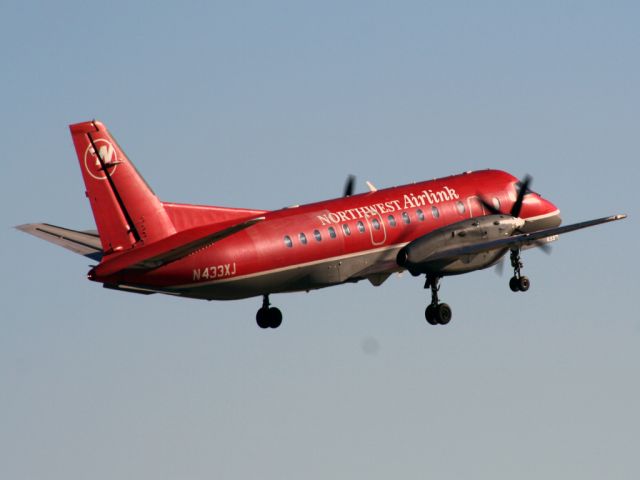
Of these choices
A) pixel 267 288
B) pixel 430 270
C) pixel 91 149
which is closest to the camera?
pixel 91 149

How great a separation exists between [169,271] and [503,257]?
14.0m

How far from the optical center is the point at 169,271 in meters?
50.5

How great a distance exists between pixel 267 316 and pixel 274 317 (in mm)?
253

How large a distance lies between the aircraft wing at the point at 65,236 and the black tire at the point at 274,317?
6.56m

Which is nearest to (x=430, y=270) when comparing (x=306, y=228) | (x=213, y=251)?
(x=306, y=228)

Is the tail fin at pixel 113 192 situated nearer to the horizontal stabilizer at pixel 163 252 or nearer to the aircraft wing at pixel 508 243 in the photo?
the horizontal stabilizer at pixel 163 252

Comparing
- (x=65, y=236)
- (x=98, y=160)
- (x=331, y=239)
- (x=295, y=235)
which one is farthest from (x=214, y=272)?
(x=65, y=236)

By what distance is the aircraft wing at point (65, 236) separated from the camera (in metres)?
55.5

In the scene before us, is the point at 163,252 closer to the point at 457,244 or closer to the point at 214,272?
the point at 214,272

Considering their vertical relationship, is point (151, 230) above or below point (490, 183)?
below

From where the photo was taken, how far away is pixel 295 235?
176 ft

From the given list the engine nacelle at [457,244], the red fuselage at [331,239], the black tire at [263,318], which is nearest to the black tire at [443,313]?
the engine nacelle at [457,244]

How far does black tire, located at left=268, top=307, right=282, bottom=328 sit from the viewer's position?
57.3 meters

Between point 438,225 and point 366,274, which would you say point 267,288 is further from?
point 438,225
